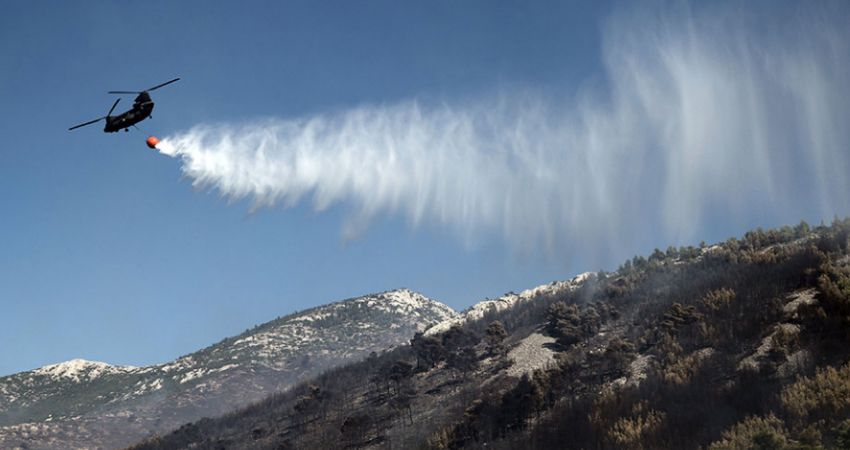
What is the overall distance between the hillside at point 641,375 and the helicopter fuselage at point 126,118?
40.7 m

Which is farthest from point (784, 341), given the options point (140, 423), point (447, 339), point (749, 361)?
point (140, 423)

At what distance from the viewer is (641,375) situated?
2235 inches

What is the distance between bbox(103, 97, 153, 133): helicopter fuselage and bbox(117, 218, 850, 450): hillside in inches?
1602

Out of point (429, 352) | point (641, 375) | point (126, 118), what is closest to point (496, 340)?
point (429, 352)

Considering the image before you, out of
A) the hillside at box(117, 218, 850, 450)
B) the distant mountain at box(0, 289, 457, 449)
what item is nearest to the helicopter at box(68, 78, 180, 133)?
the hillside at box(117, 218, 850, 450)

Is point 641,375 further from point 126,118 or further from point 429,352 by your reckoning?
point 126,118

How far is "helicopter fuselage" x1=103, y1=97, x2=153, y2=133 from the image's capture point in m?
46.8

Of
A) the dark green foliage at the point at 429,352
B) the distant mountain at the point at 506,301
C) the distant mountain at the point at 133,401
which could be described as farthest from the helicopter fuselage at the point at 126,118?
the distant mountain at the point at 133,401

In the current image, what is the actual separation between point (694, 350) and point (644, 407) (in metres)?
13.9

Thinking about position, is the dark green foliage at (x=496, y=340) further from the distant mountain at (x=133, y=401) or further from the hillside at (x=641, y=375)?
the distant mountain at (x=133, y=401)

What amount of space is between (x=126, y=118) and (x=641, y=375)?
53.2 m

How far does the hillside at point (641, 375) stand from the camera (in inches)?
1534

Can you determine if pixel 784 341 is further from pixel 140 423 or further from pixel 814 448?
pixel 140 423

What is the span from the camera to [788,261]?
2648 inches
